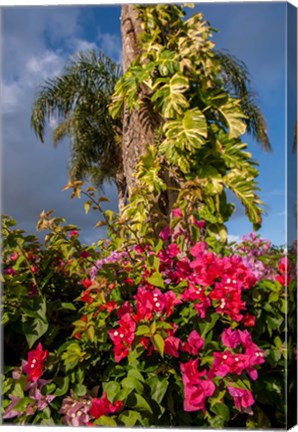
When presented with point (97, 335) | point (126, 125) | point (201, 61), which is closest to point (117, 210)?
point (126, 125)

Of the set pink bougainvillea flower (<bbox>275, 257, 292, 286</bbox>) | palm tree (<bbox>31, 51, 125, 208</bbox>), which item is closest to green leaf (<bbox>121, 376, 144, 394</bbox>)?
pink bougainvillea flower (<bbox>275, 257, 292, 286</bbox>)

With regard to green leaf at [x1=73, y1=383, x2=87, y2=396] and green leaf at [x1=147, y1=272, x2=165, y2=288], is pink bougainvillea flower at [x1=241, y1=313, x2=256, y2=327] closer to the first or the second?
green leaf at [x1=147, y1=272, x2=165, y2=288]

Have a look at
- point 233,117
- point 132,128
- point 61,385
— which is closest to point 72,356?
point 61,385

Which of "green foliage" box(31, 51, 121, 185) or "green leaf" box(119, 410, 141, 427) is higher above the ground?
"green foliage" box(31, 51, 121, 185)

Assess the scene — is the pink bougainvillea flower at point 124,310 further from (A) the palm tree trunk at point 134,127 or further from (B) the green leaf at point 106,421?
(A) the palm tree trunk at point 134,127

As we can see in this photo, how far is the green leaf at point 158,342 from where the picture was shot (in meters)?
1.64

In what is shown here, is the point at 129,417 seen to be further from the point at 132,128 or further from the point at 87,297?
the point at 132,128

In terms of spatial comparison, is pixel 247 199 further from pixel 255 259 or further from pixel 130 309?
pixel 130 309

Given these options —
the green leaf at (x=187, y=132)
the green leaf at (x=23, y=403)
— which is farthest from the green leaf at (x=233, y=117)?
the green leaf at (x=23, y=403)

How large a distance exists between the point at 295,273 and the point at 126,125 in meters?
0.85

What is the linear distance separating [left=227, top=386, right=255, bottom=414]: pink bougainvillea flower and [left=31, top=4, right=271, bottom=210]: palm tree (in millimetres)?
774

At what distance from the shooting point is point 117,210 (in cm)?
200

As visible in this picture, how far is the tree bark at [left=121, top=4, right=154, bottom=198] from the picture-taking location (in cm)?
202

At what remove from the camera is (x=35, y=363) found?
1813 mm
